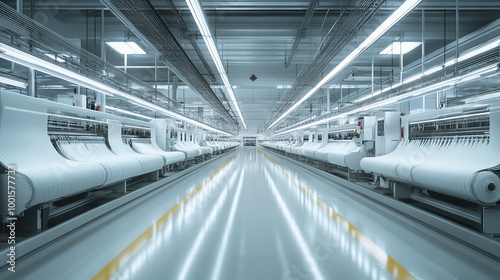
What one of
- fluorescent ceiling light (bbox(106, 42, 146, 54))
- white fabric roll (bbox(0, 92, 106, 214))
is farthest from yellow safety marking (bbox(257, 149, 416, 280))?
fluorescent ceiling light (bbox(106, 42, 146, 54))

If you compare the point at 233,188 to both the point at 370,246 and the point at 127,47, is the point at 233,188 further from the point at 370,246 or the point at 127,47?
the point at 127,47

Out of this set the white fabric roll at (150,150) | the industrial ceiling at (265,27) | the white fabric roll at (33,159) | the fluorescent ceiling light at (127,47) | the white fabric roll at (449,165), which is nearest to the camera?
the white fabric roll at (33,159)

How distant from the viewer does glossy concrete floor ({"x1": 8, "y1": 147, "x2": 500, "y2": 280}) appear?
6.70 ft

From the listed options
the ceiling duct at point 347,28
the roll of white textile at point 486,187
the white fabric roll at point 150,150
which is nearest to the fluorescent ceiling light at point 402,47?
the ceiling duct at point 347,28

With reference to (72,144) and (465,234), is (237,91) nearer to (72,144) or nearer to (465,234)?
(72,144)

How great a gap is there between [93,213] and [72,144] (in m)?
1.00

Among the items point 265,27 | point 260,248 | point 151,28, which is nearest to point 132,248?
point 260,248

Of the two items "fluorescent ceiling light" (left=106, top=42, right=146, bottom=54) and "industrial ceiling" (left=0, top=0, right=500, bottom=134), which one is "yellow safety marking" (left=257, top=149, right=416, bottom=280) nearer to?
"industrial ceiling" (left=0, top=0, right=500, bottom=134)

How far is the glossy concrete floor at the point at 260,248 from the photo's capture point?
80.4 inches

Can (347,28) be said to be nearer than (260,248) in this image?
No

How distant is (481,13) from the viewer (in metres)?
6.55

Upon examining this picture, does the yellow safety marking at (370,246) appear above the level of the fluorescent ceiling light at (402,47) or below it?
below

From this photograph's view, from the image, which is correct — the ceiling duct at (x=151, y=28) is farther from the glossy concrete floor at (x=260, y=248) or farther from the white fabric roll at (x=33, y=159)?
the glossy concrete floor at (x=260, y=248)

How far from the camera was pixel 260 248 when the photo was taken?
2.47 m
